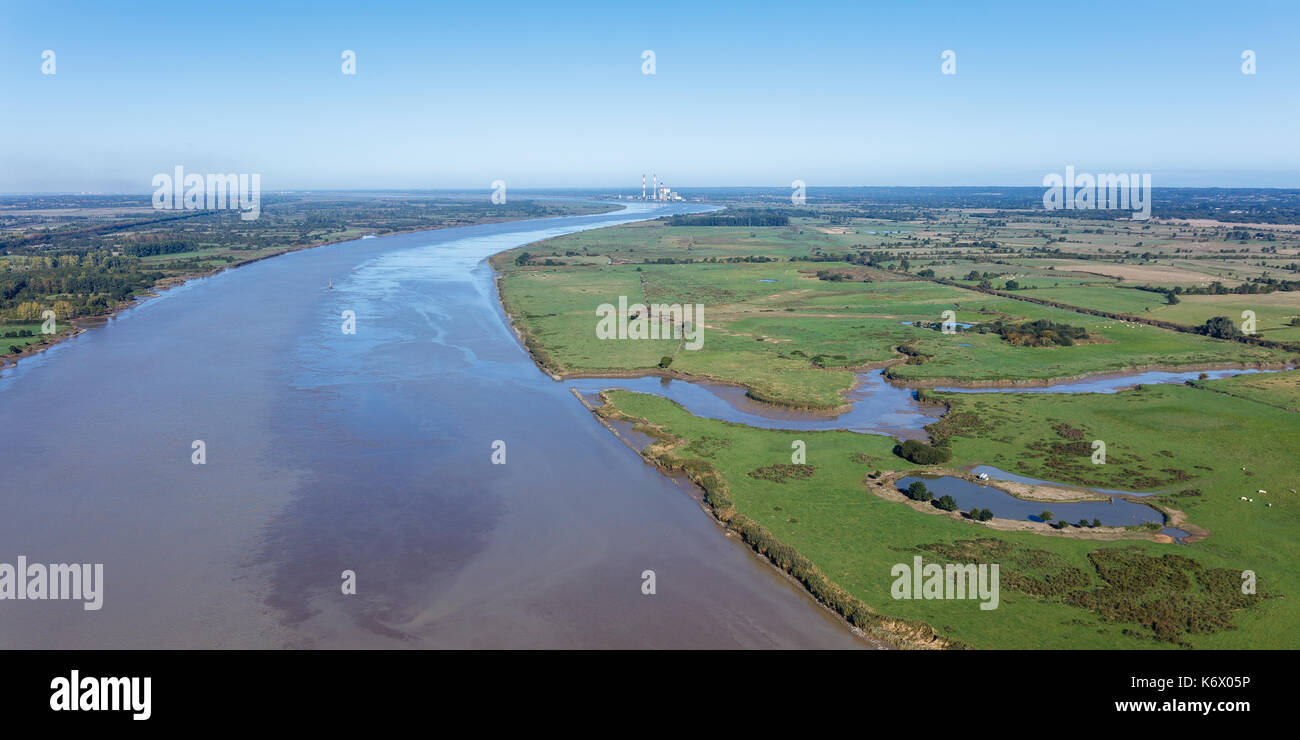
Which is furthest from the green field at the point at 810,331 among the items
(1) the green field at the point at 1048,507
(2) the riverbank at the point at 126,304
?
(2) the riverbank at the point at 126,304

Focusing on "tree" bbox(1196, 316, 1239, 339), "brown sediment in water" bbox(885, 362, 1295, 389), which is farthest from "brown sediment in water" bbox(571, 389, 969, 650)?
"tree" bbox(1196, 316, 1239, 339)

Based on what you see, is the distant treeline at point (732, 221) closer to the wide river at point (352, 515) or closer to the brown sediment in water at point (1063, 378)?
the wide river at point (352, 515)

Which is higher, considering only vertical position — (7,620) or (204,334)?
(204,334)

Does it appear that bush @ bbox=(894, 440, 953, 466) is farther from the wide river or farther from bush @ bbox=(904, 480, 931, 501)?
the wide river

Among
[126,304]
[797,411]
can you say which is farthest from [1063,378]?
[126,304]
